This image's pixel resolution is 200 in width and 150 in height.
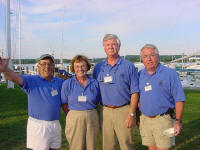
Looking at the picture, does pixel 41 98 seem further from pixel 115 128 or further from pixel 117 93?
pixel 115 128

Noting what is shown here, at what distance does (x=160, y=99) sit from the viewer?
3271 millimetres

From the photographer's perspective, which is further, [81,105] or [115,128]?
[115,128]

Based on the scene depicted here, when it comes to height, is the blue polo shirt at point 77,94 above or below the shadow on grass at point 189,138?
above

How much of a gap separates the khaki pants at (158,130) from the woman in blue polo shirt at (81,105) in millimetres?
796

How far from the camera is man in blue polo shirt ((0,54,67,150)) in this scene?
326 cm

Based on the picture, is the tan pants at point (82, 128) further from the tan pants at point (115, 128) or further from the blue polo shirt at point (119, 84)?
the blue polo shirt at point (119, 84)

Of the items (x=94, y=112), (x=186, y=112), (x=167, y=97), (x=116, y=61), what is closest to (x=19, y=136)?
(x=94, y=112)

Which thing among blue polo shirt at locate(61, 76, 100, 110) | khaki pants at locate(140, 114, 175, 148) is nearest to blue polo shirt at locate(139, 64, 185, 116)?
khaki pants at locate(140, 114, 175, 148)

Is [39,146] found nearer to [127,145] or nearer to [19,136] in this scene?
[127,145]

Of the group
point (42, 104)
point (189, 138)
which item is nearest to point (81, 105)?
point (42, 104)

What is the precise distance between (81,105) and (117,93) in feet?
1.89

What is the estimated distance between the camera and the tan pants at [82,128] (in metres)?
3.32

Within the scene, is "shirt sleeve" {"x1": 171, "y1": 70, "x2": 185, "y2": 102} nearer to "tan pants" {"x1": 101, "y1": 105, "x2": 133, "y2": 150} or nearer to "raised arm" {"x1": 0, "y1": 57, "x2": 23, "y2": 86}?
"tan pants" {"x1": 101, "y1": 105, "x2": 133, "y2": 150}

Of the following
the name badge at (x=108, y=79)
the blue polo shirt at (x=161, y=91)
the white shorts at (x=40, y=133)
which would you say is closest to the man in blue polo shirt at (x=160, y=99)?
the blue polo shirt at (x=161, y=91)
